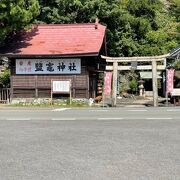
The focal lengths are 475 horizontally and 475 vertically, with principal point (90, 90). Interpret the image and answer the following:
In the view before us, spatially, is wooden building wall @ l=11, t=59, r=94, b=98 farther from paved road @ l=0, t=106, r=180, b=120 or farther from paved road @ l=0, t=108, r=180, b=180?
paved road @ l=0, t=108, r=180, b=180

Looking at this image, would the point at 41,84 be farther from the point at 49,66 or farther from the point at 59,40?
the point at 59,40

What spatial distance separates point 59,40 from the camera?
30.0m

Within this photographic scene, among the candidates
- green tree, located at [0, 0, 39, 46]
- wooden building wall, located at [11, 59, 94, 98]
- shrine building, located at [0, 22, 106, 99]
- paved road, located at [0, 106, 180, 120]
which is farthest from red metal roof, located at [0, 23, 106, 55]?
paved road, located at [0, 106, 180, 120]

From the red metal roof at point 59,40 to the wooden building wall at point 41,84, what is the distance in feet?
3.39

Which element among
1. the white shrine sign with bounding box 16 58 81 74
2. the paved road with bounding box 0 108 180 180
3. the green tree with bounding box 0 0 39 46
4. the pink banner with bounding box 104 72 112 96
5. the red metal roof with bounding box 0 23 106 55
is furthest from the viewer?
the white shrine sign with bounding box 16 58 81 74

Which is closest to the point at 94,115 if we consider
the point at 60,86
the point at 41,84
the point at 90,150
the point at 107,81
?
the point at 90,150

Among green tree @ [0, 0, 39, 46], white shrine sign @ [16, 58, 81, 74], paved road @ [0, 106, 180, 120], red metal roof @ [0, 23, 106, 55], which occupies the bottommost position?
paved road @ [0, 106, 180, 120]

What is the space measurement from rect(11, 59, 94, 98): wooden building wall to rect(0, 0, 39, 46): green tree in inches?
86.3

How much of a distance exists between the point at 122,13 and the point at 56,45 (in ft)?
39.7

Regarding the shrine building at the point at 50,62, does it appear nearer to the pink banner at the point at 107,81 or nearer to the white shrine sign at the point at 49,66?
the white shrine sign at the point at 49,66

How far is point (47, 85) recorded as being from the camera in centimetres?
2897

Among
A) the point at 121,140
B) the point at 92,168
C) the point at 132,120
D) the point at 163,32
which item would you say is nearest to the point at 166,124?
the point at 132,120

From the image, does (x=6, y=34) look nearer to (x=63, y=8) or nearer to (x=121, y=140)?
→ (x=63, y=8)

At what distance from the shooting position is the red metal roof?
2843cm
